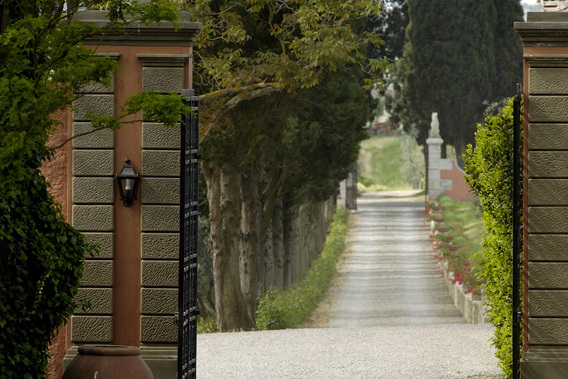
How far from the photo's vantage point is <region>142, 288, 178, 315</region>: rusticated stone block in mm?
10375

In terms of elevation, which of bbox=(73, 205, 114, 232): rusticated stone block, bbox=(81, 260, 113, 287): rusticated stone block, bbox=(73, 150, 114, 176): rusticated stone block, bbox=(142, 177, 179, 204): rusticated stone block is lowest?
bbox=(81, 260, 113, 287): rusticated stone block

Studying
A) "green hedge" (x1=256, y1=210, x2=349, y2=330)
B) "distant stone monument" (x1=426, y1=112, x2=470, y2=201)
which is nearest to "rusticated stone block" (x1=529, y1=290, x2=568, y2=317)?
"green hedge" (x1=256, y1=210, x2=349, y2=330)

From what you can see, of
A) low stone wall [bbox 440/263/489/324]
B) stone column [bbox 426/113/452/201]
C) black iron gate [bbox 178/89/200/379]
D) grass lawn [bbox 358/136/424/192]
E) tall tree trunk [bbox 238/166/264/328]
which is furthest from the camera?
grass lawn [bbox 358/136/424/192]

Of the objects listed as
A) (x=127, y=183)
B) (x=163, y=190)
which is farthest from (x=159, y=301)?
(x=127, y=183)

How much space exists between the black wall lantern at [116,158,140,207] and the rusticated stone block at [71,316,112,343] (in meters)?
1.11

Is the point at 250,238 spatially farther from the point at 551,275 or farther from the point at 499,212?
the point at 551,275

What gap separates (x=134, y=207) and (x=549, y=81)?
394cm

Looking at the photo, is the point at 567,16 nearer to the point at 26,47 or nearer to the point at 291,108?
the point at 26,47

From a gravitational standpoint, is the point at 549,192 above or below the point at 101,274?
above

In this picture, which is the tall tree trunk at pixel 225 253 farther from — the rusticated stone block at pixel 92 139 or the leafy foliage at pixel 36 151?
the leafy foliage at pixel 36 151

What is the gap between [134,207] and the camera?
409 inches

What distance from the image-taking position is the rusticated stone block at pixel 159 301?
1038 cm

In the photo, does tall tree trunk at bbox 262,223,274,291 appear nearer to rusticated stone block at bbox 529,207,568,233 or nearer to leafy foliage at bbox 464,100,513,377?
leafy foliage at bbox 464,100,513,377

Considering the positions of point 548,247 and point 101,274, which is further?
point 101,274
